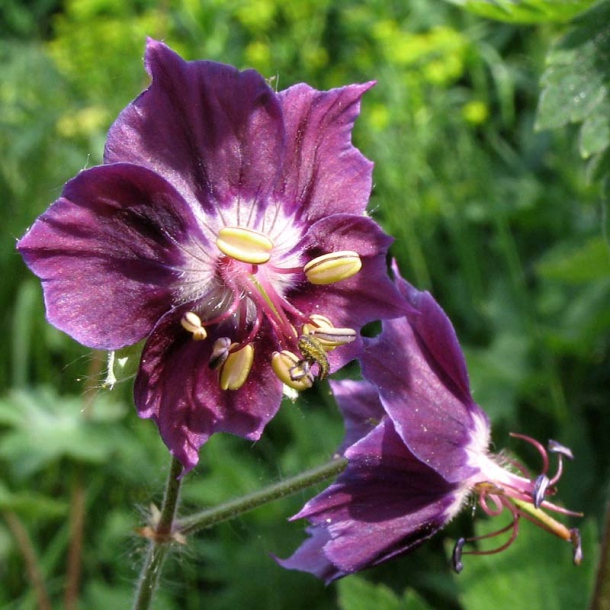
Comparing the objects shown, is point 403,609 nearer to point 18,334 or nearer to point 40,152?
point 18,334

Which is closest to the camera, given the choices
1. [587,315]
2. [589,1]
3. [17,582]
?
[589,1]

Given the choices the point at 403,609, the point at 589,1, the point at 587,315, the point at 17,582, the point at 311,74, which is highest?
the point at 589,1

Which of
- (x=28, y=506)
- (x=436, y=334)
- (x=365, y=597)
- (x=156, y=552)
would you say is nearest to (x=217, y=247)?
(x=436, y=334)

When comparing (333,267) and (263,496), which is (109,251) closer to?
(333,267)

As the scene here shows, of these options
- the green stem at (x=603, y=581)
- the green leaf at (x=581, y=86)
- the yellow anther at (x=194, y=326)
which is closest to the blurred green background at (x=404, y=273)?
the green leaf at (x=581, y=86)

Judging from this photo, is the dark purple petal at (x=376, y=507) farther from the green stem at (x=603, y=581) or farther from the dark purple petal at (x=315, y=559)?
the green stem at (x=603, y=581)

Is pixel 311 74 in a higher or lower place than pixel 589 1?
lower

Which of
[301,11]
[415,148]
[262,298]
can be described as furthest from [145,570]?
[301,11]

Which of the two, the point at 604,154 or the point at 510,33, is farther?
the point at 510,33
